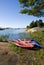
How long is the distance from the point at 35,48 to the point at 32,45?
35 centimetres

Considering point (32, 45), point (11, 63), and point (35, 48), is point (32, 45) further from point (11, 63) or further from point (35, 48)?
point (11, 63)

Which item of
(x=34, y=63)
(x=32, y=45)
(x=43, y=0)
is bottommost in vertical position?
(x=34, y=63)

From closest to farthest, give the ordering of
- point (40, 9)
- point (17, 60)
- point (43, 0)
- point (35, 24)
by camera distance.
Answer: point (17, 60), point (43, 0), point (40, 9), point (35, 24)

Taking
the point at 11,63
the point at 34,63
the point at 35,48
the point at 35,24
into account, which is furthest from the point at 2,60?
the point at 35,24

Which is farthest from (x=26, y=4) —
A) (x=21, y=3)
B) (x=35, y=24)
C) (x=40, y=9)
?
(x=35, y=24)

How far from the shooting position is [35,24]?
54125 millimetres

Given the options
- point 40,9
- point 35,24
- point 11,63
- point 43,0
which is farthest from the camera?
point 35,24

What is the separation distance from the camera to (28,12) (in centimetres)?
1820

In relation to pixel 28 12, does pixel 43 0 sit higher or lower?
higher

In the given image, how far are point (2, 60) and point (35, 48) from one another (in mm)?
4106

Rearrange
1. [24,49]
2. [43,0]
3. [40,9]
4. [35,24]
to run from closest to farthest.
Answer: [24,49] < [43,0] < [40,9] < [35,24]

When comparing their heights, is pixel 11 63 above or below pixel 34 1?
below

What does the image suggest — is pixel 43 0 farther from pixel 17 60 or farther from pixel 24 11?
pixel 17 60

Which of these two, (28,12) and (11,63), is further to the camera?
(28,12)
